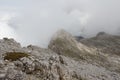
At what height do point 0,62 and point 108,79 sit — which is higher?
point 108,79

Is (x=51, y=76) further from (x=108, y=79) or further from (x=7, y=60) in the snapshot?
(x=108, y=79)

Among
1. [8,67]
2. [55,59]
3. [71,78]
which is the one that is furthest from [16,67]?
[71,78]

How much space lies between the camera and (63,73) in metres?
50.8

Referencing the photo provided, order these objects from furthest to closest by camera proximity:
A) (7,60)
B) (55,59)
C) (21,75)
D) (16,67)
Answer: (55,59)
(7,60)
(16,67)
(21,75)

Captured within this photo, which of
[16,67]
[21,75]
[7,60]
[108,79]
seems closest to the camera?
[21,75]

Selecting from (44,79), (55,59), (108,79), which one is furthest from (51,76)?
(108,79)

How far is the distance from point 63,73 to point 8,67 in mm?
10004

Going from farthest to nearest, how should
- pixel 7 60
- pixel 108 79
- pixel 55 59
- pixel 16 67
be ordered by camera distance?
pixel 108 79 → pixel 55 59 → pixel 7 60 → pixel 16 67

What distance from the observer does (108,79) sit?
80875mm

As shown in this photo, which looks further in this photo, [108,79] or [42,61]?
[108,79]

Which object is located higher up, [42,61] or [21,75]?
[42,61]

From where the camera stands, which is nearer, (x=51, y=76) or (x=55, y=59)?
(x=51, y=76)

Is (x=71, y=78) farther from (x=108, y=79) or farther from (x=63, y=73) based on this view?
(x=108, y=79)

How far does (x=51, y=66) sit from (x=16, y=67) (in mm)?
6013
